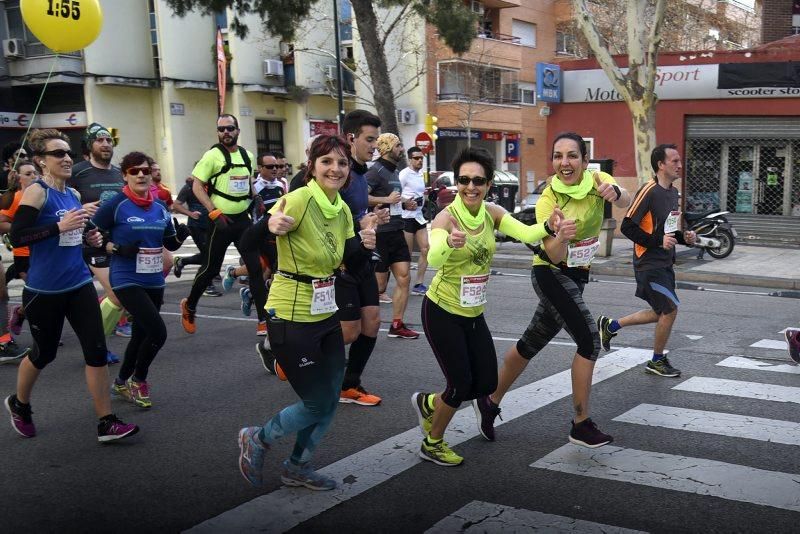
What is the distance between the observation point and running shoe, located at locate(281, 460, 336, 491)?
14.6ft

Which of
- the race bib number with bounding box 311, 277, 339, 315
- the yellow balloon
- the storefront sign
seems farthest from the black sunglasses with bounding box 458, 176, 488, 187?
the storefront sign

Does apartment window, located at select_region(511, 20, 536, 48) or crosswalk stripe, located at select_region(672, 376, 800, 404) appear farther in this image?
apartment window, located at select_region(511, 20, 536, 48)

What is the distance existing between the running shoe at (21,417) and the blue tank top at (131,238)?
997mm

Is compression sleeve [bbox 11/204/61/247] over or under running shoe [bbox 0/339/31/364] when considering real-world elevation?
over

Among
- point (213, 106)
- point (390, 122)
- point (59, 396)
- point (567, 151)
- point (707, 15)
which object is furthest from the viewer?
point (707, 15)

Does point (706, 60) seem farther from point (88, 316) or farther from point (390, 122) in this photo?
point (88, 316)

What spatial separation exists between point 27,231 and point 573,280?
340cm

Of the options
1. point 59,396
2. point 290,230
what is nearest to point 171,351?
point 59,396

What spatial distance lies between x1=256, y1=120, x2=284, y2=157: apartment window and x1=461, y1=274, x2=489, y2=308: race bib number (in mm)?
33900

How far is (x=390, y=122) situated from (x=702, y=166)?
7783 millimetres

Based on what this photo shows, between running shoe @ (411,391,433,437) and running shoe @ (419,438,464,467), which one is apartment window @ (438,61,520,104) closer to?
running shoe @ (411,391,433,437)

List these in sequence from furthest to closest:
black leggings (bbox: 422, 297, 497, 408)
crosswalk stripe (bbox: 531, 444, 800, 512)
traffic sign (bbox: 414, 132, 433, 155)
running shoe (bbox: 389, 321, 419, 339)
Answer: traffic sign (bbox: 414, 132, 433, 155) → running shoe (bbox: 389, 321, 419, 339) → black leggings (bbox: 422, 297, 497, 408) → crosswalk stripe (bbox: 531, 444, 800, 512)

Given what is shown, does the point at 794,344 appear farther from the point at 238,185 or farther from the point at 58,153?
the point at 58,153

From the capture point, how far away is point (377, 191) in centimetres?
781
